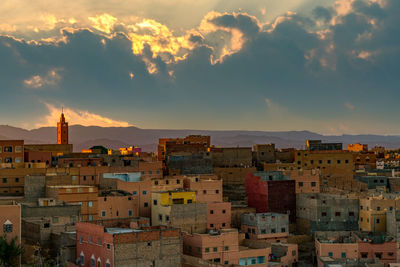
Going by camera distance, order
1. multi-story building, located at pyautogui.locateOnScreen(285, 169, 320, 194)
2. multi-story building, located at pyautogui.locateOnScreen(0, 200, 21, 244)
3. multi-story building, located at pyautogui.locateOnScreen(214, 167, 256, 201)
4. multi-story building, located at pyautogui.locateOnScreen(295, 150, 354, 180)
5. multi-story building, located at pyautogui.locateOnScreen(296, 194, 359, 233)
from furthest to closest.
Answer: multi-story building, located at pyautogui.locateOnScreen(295, 150, 354, 180)
multi-story building, located at pyautogui.locateOnScreen(214, 167, 256, 201)
multi-story building, located at pyautogui.locateOnScreen(285, 169, 320, 194)
multi-story building, located at pyautogui.locateOnScreen(296, 194, 359, 233)
multi-story building, located at pyautogui.locateOnScreen(0, 200, 21, 244)

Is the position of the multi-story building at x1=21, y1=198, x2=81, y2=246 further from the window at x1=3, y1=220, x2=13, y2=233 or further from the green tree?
the green tree

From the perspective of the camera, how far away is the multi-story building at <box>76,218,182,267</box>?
39.8 metres

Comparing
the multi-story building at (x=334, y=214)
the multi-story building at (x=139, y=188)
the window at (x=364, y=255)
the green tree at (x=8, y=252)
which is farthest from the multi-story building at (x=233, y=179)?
the green tree at (x=8, y=252)

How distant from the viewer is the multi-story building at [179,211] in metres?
52.4

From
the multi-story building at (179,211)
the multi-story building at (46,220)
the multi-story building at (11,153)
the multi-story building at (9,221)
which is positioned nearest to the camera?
the multi-story building at (9,221)

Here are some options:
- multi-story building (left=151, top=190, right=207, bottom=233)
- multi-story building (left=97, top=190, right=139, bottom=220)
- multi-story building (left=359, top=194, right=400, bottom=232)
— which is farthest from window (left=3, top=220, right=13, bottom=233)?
multi-story building (left=359, top=194, right=400, bottom=232)

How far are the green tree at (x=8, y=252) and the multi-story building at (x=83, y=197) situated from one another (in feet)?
41.0

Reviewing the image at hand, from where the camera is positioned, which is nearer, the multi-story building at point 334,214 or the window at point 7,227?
the window at point 7,227

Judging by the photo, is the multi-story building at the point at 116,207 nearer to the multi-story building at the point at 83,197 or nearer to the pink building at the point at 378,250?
the multi-story building at the point at 83,197

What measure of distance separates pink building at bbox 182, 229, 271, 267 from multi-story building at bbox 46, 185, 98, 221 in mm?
8251

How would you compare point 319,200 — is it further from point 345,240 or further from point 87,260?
point 87,260

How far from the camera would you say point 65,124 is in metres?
116

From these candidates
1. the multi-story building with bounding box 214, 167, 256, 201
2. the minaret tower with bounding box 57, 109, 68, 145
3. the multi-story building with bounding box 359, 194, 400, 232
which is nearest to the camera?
the multi-story building with bounding box 359, 194, 400, 232

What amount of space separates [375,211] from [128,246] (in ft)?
78.3
